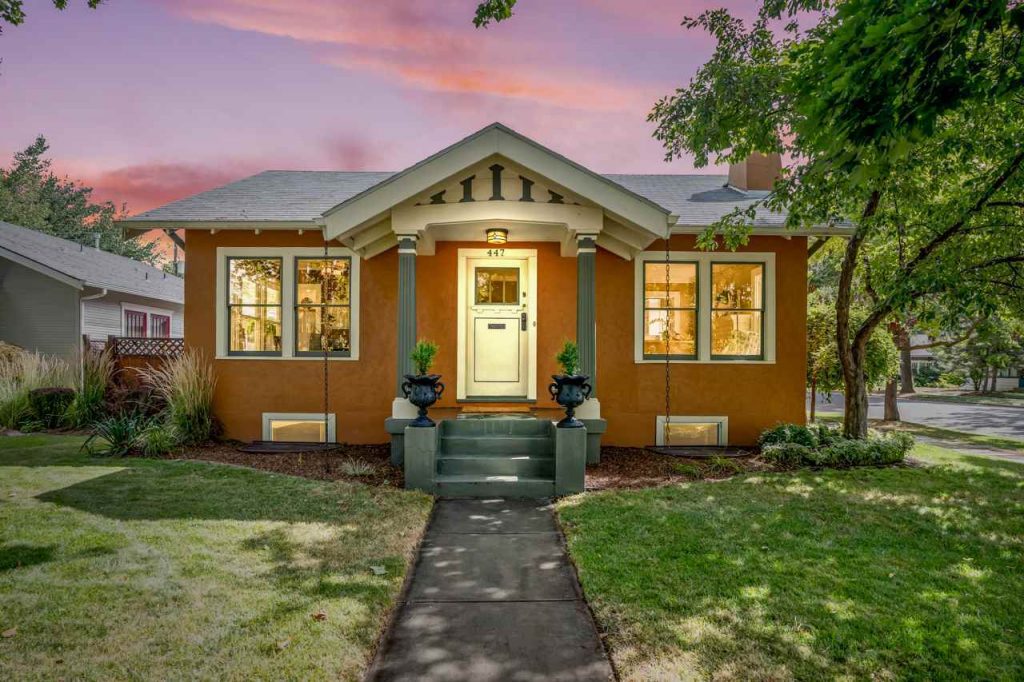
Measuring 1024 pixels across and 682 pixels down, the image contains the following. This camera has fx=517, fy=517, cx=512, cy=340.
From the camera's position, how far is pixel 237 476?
607cm

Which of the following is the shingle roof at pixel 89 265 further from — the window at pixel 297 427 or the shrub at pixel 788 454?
the shrub at pixel 788 454

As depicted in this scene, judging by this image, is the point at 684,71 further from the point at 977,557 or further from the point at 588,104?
the point at 977,557

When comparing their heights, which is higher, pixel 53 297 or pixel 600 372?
pixel 53 297

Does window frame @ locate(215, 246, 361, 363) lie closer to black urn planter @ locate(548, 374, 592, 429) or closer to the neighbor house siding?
black urn planter @ locate(548, 374, 592, 429)

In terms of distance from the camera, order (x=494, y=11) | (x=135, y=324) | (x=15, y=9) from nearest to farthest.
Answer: (x=494, y=11)
(x=15, y=9)
(x=135, y=324)

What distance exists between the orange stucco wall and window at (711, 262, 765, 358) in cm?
29

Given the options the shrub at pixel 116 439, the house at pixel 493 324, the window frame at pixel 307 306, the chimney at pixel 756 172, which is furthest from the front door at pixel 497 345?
the chimney at pixel 756 172

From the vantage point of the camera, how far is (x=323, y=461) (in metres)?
6.98

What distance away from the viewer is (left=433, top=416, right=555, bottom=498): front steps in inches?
226

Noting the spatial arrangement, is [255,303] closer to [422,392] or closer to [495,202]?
[422,392]

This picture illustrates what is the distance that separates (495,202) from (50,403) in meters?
9.22

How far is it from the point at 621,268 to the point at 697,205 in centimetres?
195

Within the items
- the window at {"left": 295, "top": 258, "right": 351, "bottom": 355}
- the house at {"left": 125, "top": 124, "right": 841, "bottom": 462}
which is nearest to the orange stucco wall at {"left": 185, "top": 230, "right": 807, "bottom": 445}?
the house at {"left": 125, "top": 124, "right": 841, "bottom": 462}

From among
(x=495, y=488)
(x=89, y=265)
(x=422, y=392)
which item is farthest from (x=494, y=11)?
(x=89, y=265)
